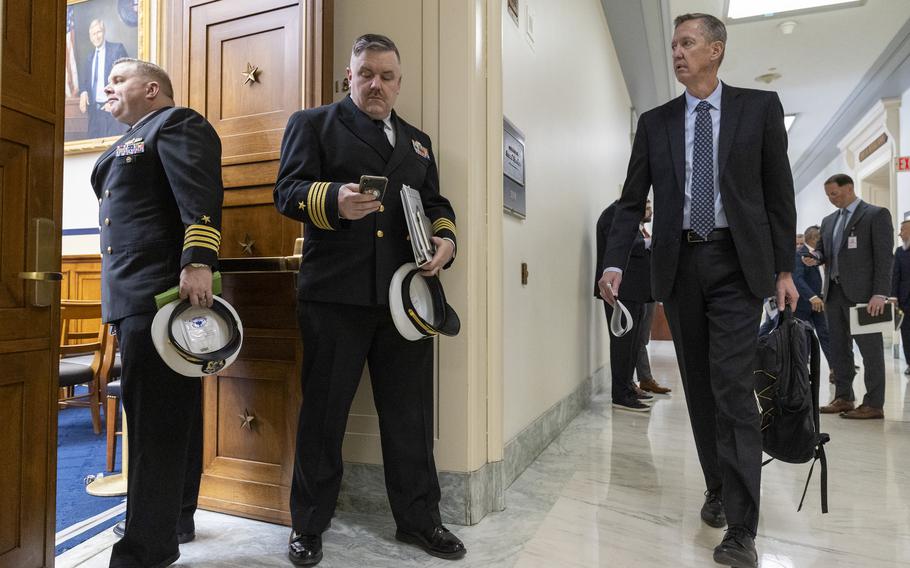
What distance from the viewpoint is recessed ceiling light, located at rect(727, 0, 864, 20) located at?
18.1 ft

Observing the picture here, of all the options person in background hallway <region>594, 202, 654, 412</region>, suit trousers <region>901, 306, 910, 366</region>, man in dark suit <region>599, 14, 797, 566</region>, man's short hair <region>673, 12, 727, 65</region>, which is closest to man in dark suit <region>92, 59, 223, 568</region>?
man in dark suit <region>599, 14, 797, 566</region>

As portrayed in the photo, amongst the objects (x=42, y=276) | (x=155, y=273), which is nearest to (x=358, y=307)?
(x=155, y=273)

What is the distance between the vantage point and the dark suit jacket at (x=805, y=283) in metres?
5.17

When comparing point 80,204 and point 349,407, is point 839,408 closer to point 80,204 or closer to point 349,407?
point 349,407

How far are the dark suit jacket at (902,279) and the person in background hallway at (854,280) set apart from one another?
1.49 metres

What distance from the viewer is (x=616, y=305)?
6.79 ft

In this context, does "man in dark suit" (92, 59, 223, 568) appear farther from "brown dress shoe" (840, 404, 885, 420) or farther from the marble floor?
"brown dress shoe" (840, 404, 885, 420)

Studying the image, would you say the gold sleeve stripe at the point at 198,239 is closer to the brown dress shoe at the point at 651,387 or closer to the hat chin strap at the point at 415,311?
the hat chin strap at the point at 415,311

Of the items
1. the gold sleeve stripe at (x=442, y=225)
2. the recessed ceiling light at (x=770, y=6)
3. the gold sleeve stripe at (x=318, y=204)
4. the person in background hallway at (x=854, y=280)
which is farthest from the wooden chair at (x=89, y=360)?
the recessed ceiling light at (x=770, y=6)

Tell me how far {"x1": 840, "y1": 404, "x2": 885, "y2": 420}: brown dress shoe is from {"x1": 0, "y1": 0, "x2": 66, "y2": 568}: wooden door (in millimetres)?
4229

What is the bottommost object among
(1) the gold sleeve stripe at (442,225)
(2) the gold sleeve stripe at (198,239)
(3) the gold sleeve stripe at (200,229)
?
(2) the gold sleeve stripe at (198,239)

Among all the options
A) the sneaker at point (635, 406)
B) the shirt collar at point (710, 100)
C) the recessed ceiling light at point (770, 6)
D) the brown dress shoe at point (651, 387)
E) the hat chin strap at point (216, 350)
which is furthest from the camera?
the recessed ceiling light at point (770, 6)

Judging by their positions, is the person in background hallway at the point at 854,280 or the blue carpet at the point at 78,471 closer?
the blue carpet at the point at 78,471

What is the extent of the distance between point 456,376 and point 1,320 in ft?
4.24
